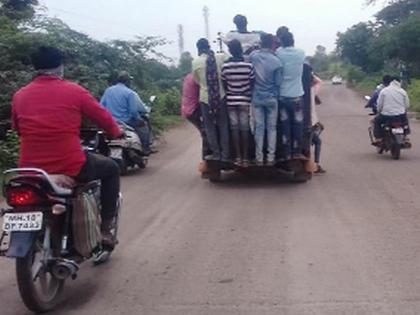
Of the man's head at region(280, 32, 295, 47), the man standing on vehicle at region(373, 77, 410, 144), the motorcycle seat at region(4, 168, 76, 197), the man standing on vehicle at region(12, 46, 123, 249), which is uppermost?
the man's head at region(280, 32, 295, 47)

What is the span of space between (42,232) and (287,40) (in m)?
6.38

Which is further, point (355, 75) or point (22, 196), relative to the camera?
point (355, 75)

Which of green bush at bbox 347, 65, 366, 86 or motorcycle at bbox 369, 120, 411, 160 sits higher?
motorcycle at bbox 369, 120, 411, 160

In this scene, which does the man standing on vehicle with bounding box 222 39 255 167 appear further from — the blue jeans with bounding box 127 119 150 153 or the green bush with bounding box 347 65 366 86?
the green bush with bounding box 347 65 366 86

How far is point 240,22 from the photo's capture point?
40.1 feet

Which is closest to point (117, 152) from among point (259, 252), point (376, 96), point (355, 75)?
point (376, 96)

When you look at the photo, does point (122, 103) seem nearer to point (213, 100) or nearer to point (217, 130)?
point (217, 130)

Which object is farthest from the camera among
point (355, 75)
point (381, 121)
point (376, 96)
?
point (355, 75)

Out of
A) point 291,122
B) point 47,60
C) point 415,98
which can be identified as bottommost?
point 415,98

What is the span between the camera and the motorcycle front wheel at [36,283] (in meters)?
5.43

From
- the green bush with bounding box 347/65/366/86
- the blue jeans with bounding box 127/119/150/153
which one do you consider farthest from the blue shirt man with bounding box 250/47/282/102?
the green bush with bounding box 347/65/366/86

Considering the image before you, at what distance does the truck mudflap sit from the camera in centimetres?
537

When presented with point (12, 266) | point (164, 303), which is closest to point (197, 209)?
point (12, 266)

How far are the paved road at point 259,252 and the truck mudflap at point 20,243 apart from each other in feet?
1.84
